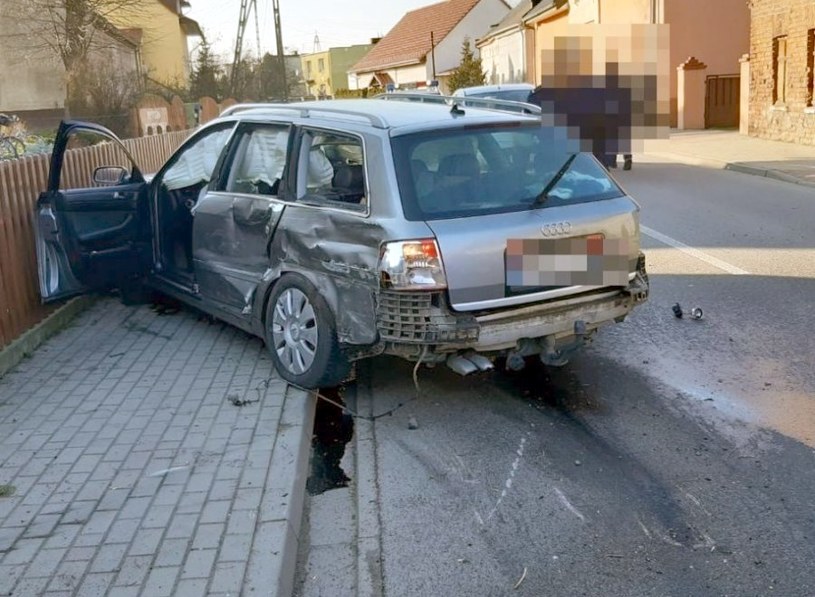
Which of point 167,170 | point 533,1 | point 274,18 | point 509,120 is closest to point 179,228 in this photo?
point 167,170

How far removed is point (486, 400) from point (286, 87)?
4131cm

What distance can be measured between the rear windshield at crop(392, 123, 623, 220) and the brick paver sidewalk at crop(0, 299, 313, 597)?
1495 millimetres

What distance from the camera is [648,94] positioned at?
6.13 metres

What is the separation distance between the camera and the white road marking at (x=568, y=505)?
4227 mm

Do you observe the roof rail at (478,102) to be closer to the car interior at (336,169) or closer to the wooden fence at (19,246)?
the car interior at (336,169)

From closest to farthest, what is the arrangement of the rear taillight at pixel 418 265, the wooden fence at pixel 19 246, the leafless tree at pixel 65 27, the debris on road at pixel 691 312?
the rear taillight at pixel 418 265, the wooden fence at pixel 19 246, the debris on road at pixel 691 312, the leafless tree at pixel 65 27

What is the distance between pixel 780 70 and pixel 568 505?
22857mm

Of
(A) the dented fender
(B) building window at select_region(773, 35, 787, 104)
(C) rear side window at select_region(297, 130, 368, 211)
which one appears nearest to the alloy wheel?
(A) the dented fender

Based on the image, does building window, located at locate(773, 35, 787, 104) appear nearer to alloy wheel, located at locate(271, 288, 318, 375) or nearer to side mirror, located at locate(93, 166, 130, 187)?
side mirror, located at locate(93, 166, 130, 187)

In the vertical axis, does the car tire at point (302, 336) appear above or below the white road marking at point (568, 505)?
above

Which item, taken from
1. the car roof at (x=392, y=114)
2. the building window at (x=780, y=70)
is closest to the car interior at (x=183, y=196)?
the car roof at (x=392, y=114)

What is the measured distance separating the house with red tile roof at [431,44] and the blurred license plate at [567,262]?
55.0 metres

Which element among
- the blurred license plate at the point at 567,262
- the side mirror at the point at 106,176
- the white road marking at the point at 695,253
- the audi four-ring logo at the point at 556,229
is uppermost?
the side mirror at the point at 106,176

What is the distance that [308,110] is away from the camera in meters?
6.17
